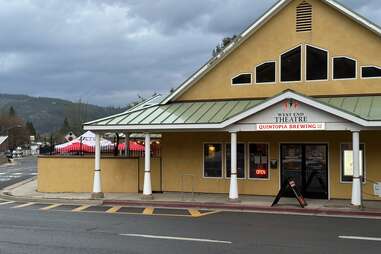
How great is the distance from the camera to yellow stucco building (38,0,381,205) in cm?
2044

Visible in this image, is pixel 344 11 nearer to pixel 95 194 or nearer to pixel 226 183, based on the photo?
pixel 226 183

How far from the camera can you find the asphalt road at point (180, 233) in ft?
36.5

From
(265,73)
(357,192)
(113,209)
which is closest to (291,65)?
(265,73)

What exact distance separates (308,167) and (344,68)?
13.1 feet

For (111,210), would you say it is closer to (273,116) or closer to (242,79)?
(273,116)

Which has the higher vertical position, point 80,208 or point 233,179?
point 233,179

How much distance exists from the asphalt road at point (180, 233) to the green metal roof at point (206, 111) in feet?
14.9

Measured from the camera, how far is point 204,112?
73.2 ft

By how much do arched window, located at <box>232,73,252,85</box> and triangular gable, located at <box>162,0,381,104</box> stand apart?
987 mm

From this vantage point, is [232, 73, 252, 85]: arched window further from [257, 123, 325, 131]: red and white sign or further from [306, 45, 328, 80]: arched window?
[257, 123, 325, 131]: red and white sign

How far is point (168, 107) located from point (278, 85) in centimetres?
469

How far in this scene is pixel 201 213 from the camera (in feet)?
59.2

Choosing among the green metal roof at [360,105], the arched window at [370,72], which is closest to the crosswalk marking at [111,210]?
the green metal roof at [360,105]

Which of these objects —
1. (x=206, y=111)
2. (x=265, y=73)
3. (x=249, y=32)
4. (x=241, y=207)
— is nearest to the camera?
(x=241, y=207)
